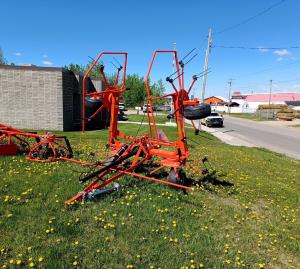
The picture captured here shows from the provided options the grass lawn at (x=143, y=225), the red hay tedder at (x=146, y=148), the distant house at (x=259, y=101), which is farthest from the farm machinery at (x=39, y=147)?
the distant house at (x=259, y=101)

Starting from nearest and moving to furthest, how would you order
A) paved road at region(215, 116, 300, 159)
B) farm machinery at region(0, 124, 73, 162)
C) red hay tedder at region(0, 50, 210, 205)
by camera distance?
A: red hay tedder at region(0, 50, 210, 205), farm machinery at region(0, 124, 73, 162), paved road at region(215, 116, 300, 159)

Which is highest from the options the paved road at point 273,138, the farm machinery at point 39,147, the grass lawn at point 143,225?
the farm machinery at point 39,147

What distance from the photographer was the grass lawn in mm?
4094

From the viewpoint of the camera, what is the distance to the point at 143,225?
5.05 metres

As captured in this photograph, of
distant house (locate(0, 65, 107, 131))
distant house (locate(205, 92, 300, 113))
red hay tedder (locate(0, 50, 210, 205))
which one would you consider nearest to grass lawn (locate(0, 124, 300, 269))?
red hay tedder (locate(0, 50, 210, 205))

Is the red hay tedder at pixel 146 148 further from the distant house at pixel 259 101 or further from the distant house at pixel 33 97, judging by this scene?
the distant house at pixel 259 101

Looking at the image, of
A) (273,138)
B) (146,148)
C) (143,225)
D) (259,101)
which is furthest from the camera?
(259,101)

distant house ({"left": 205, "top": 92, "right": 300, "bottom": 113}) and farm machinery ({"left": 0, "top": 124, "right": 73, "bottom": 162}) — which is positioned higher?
distant house ({"left": 205, "top": 92, "right": 300, "bottom": 113})

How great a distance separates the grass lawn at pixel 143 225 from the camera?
4094 millimetres

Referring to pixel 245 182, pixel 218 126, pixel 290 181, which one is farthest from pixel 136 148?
pixel 218 126

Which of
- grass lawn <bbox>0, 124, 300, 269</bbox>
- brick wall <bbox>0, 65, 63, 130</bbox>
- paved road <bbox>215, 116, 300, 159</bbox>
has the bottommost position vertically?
paved road <bbox>215, 116, 300, 159</bbox>

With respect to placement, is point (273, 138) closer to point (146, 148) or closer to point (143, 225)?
point (146, 148)

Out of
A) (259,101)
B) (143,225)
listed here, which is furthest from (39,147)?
(259,101)

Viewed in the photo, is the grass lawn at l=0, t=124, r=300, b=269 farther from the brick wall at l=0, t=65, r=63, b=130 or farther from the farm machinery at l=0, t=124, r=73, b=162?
the brick wall at l=0, t=65, r=63, b=130
